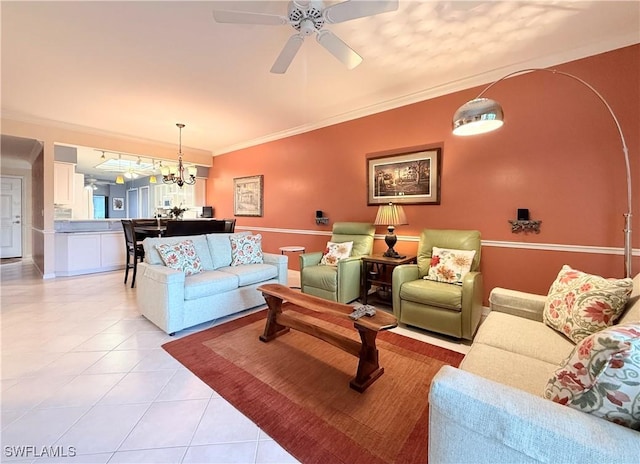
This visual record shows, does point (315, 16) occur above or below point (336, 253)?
above

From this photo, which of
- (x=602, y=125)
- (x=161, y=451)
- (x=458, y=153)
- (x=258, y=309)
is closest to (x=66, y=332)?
(x=258, y=309)

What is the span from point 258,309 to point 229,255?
2.59ft

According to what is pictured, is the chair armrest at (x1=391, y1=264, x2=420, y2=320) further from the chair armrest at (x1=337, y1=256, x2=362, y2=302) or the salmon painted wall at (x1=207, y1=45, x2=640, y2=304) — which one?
the salmon painted wall at (x1=207, y1=45, x2=640, y2=304)

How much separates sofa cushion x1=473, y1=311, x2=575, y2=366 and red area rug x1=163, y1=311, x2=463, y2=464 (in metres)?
0.55

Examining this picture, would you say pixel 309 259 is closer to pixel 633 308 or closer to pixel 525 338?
pixel 525 338

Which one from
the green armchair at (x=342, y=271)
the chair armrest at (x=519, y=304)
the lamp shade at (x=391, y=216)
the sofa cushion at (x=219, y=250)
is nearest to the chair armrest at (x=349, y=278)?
the green armchair at (x=342, y=271)

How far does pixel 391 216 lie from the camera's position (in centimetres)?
335

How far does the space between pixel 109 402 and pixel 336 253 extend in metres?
2.61

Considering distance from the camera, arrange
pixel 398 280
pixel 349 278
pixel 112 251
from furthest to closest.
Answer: pixel 112 251, pixel 349 278, pixel 398 280

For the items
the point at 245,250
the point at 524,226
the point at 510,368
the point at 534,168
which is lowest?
the point at 510,368

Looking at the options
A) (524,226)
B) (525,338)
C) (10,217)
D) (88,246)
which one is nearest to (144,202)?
(10,217)

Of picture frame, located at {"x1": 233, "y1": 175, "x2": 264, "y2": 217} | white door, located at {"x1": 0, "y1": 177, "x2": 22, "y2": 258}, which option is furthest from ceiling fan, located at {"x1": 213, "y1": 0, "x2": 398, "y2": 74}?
white door, located at {"x1": 0, "y1": 177, "x2": 22, "y2": 258}

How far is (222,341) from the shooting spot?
2477 millimetres

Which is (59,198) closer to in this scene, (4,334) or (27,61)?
(27,61)
